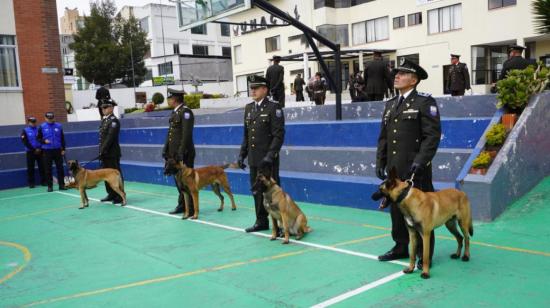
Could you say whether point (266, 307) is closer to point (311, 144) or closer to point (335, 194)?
point (335, 194)

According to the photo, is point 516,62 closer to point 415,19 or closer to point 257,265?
point 257,265

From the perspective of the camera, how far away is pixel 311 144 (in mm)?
10477

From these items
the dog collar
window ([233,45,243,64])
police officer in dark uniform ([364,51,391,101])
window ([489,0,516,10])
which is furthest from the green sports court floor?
window ([233,45,243,64])

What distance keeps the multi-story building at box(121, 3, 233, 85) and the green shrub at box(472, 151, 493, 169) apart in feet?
160

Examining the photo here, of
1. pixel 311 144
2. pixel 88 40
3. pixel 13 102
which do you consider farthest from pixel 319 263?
pixel 88 40

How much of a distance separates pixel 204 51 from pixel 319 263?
60433 mm

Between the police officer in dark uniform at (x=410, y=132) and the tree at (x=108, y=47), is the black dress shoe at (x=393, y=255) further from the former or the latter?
the tree at (x=108, y=47)

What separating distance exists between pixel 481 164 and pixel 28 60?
1501cm

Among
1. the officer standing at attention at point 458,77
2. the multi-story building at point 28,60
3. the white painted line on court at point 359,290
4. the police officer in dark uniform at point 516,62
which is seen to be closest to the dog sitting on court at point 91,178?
the white painted line on court at point 359,290

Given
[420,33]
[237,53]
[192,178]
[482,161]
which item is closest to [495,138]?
[482,161]

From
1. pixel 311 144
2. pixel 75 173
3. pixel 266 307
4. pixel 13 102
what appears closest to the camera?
pixel 266 307

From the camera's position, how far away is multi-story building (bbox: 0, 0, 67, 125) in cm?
1588

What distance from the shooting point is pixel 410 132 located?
4.82 m

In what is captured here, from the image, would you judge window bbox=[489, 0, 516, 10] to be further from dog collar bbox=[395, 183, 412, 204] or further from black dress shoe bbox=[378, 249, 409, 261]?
dog collar bbox=[395, 183, 412, 204]
